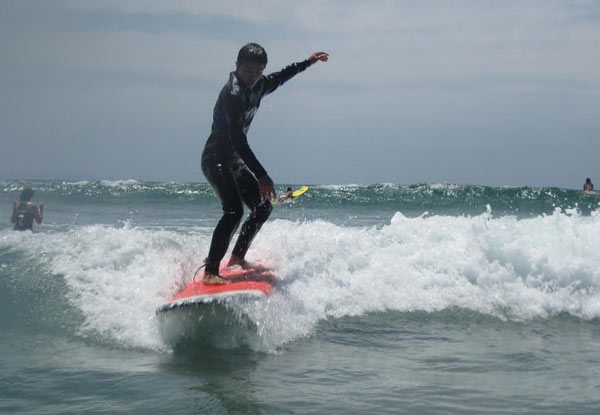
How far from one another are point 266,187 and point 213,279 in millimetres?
871

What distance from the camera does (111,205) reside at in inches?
1128

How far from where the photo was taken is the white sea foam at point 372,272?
5.88 metres

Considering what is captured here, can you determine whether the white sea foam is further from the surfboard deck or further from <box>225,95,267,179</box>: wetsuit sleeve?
<box>225,95,267,179</box>: wetsuit sleeve

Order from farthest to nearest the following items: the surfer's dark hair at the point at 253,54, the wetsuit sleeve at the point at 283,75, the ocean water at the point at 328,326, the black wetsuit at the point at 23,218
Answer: the black wetsuit at the point at 23,218 → the wetsuit sleeve at the point at 283,75 → the surfer's dark hair at the point at 253,54 → the ocean water at the point at 328,326

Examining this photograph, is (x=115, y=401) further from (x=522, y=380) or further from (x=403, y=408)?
(x=522, y=380)

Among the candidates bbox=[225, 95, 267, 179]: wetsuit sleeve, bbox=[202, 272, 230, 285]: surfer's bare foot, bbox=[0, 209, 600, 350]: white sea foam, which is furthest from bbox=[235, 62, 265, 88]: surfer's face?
bbox=[0, 209, 600, 350]: white sea foam

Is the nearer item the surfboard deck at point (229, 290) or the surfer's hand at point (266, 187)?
the surfboard deck at point (229, 290)

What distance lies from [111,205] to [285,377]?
26.0 meters

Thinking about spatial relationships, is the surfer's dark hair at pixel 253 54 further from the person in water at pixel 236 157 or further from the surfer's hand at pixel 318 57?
the surfer's hand at pixel 318 57

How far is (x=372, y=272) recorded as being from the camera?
749 centimetres

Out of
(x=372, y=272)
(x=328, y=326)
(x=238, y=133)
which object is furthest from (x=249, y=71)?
(x=372, y=272)

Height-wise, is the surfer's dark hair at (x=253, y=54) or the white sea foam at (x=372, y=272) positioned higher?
the surfer's dark hair at (x=253, y=54)

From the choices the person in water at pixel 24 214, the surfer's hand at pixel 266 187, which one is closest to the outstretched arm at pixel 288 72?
the surfer's hand at pixel 266 187

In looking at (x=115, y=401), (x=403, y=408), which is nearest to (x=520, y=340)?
(x=403, y=408)
